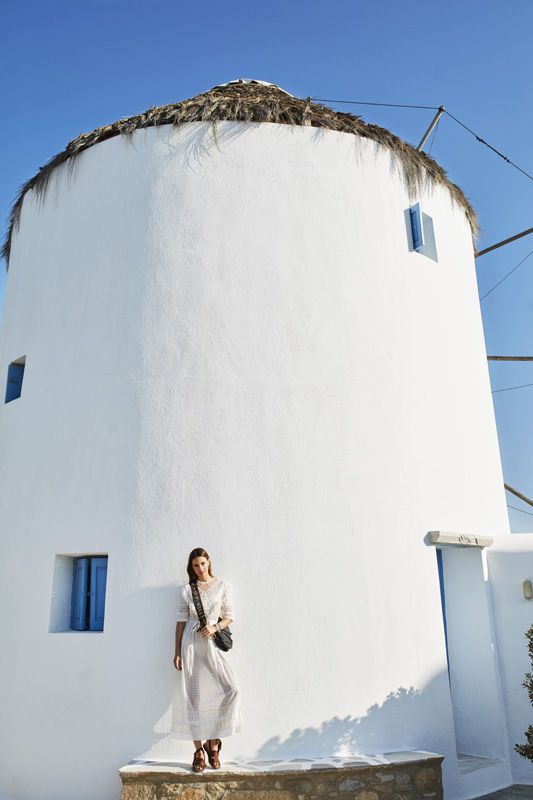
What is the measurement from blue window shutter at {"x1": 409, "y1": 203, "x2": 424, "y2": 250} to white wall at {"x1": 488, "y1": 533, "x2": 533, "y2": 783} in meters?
3.27

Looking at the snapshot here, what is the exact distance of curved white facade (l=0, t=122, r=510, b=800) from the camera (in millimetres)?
5617

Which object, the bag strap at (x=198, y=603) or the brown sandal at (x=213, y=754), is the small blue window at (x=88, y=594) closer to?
the bag strap at (x=198, y=603)

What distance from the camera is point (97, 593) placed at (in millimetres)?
6090

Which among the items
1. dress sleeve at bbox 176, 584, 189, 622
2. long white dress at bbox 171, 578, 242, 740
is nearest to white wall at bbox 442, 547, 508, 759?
long white dress at bbox 171, 578, 242, 740

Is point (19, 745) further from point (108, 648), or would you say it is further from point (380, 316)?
point (380, 316)

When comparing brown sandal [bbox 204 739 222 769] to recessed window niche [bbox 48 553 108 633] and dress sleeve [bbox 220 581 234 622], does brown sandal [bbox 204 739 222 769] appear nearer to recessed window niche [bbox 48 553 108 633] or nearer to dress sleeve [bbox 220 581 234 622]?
dress sleeve [bbox 220 581 234 622]

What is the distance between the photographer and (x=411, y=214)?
7.50 m

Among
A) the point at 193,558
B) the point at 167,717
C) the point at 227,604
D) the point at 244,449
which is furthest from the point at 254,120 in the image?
the point at 167,717

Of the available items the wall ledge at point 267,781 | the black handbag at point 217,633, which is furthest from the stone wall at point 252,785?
the black handbag at point 217,633

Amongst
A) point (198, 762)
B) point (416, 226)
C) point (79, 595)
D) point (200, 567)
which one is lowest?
point (198, 762)

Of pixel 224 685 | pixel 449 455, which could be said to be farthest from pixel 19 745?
pixel 449 455

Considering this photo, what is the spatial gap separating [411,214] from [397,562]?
12.5 feet

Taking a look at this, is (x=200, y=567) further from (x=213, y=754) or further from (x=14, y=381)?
(x=14, y=381)

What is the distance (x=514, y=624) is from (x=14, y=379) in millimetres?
5963
